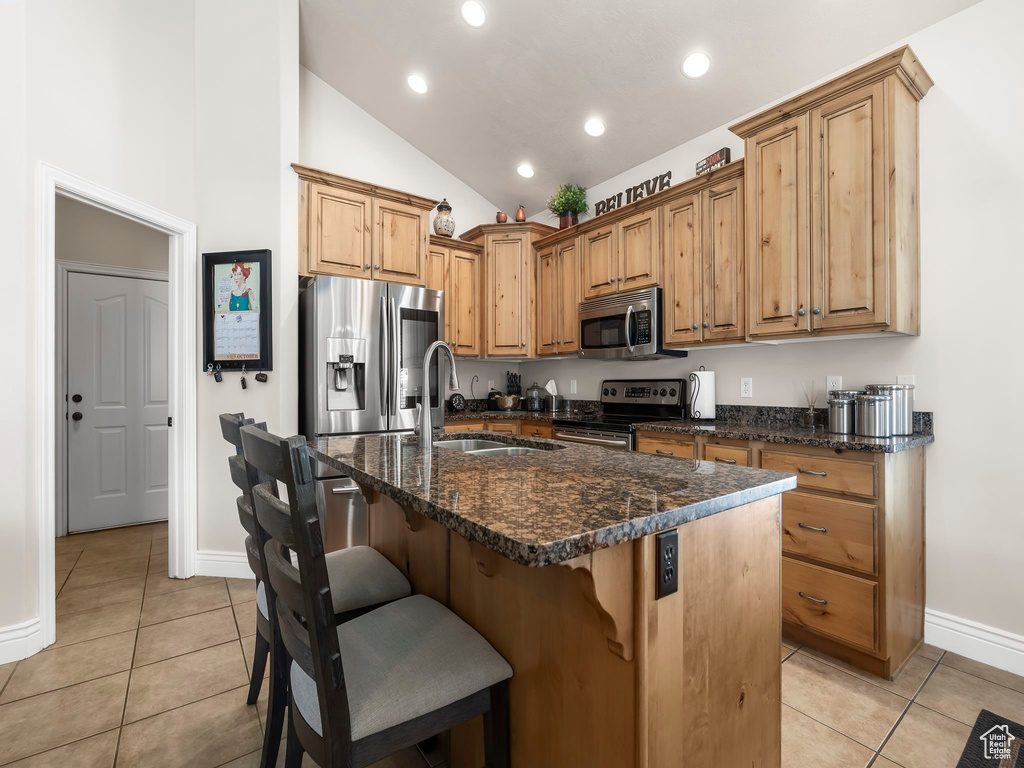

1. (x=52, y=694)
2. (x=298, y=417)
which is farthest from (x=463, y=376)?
(x=52, y=694)

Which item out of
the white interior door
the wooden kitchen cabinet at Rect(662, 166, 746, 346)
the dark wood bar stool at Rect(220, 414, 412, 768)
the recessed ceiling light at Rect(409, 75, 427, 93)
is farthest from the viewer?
the white interior door

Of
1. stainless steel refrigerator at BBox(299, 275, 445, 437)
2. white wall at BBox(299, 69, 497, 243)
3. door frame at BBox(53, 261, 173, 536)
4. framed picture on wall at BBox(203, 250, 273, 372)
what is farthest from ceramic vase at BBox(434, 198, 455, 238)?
door frame at BBox(53, 261, 173, 536)

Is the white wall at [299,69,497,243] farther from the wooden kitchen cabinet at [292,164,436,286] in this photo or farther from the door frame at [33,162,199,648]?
the door frame at [33,162,199,648]

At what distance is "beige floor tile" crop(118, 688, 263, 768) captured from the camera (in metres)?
1.55

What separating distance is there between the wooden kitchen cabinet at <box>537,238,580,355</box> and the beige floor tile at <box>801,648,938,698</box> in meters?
2.49

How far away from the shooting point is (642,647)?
2.82 feet

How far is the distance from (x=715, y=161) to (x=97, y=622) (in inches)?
166

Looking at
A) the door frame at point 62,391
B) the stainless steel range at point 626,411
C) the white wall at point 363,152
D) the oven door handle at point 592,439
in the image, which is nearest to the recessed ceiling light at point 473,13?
the white wall at point 363,152

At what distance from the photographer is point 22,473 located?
2201 mm

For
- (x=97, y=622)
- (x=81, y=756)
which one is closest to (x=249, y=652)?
(x=81, y=756)

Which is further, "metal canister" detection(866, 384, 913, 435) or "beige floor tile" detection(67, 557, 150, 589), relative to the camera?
"beige floor tile" detection(67, 557, 150, 589)

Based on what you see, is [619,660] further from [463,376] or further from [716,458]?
[463,376]

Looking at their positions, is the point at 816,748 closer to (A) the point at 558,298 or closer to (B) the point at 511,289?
(A) the point at 558,298

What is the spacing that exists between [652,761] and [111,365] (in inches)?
188
